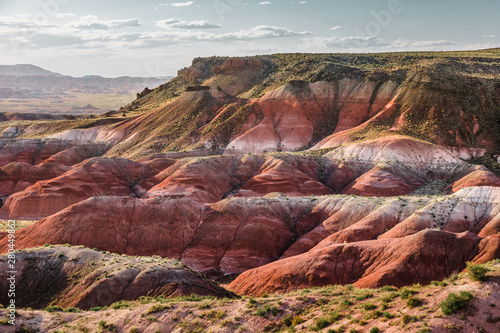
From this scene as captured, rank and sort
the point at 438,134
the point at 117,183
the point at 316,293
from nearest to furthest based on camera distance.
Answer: the point at 316,293
the point at 117,183
the point at 438,134

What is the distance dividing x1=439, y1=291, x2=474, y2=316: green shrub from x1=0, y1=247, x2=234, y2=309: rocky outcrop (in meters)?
15.7

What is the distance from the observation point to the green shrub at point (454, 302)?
1783 centimetres

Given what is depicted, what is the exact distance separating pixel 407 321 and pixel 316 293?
23.3 ft

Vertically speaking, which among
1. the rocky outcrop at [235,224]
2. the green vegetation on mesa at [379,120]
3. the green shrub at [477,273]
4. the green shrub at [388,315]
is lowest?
the rocky outcrop at [235,224]

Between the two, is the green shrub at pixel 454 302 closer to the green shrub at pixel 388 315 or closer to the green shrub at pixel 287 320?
the green shrub at pixel 388 315

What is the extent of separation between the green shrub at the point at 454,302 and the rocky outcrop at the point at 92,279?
15.7m

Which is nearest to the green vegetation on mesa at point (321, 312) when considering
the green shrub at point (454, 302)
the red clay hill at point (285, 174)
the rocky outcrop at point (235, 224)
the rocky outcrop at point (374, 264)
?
the green shrub at point (454, 302)

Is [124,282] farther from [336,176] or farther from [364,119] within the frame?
[364,119]

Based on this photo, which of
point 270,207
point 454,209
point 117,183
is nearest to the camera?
point 454,209

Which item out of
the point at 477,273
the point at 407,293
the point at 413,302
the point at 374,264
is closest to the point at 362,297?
the point at 407,293

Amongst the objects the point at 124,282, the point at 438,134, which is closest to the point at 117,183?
the point at 124,282

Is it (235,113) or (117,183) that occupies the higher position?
(235,113)

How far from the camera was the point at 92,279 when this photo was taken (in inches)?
1213

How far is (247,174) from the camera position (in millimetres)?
77312
